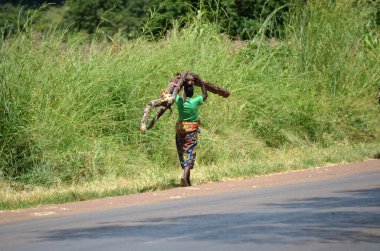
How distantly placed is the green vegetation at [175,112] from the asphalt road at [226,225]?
230 centimetres

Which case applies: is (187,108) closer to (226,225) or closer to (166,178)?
(166,178)

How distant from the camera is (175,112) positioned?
17750 mm

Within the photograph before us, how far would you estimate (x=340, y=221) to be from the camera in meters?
8.73

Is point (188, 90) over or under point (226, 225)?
over

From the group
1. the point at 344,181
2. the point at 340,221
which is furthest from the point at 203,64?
the point at 340,221

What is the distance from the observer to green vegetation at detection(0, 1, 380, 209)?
1523cm

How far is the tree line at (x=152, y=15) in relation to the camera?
761 inches

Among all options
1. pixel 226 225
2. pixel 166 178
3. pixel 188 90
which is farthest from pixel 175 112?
pixel 226 225

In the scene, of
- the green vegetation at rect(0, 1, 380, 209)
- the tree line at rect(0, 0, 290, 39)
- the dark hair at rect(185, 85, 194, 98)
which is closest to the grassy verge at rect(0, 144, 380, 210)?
the green vegetation at rect(0, 1, 380, 209)

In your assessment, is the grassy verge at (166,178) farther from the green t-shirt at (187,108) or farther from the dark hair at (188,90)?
the dark hair at (188,90)

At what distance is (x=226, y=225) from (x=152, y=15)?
1053 cm

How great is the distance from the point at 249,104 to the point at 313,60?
344 centimetres

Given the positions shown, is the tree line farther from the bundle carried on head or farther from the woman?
the woman

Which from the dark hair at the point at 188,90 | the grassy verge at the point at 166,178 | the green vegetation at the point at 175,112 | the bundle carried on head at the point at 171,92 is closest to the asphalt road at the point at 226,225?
the grassy verge at the point at 166,178
